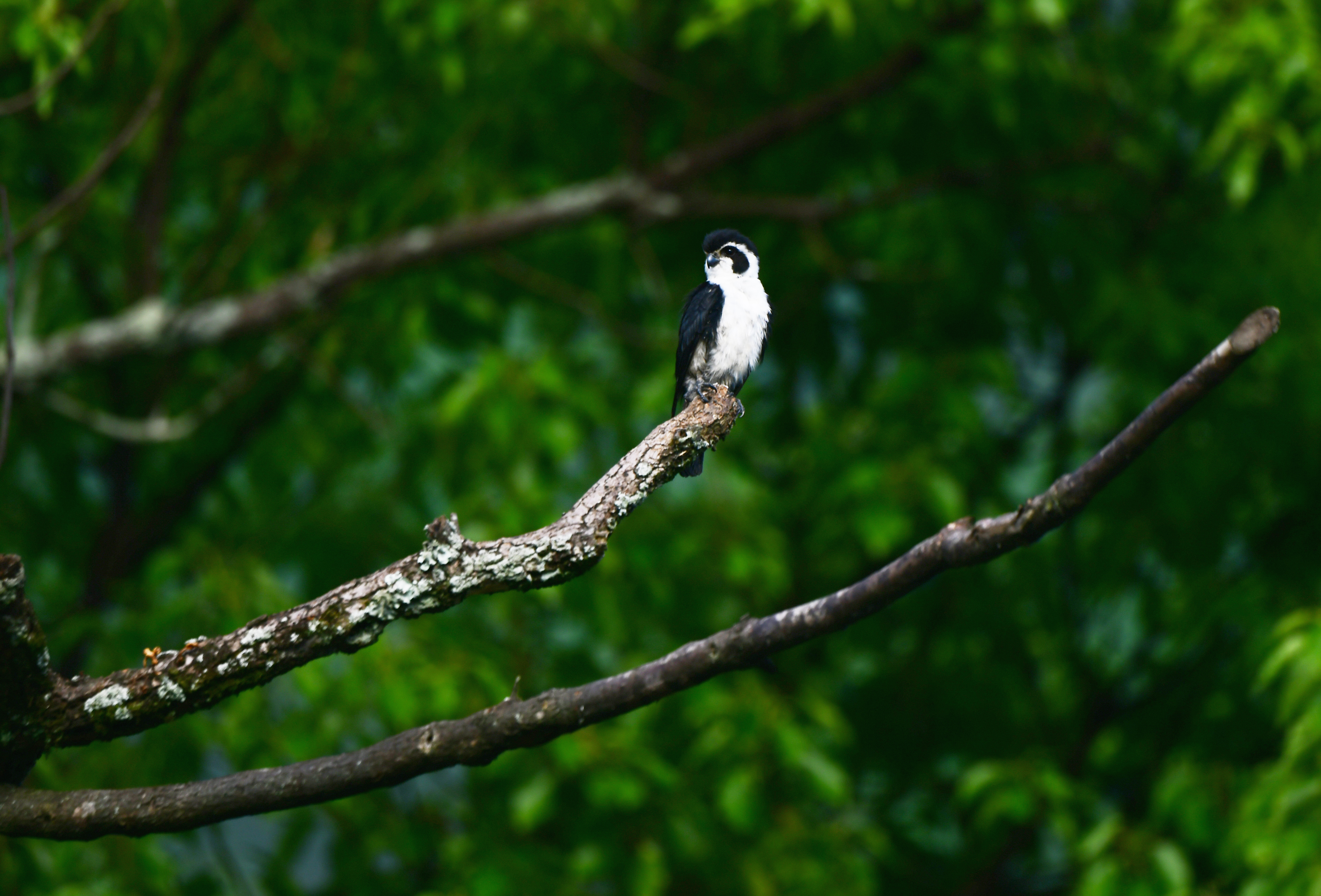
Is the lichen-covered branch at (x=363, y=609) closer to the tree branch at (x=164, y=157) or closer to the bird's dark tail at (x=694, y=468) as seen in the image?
the bird's dark tail at (x=694, y=468)

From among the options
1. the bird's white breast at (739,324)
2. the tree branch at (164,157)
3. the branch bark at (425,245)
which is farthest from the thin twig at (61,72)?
the bird's white breast at (739,324)

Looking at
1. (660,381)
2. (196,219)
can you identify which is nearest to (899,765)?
(660,381)

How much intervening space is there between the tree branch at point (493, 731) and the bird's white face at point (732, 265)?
43.4 inches

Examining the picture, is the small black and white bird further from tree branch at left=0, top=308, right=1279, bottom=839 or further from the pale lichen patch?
the pale lichen patch

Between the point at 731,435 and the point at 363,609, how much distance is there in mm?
5275


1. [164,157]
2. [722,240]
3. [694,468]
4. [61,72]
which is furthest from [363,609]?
[164,157]

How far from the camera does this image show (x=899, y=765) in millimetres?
8352

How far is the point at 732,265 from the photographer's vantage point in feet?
11.5

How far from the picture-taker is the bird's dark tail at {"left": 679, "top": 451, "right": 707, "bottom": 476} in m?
2.55

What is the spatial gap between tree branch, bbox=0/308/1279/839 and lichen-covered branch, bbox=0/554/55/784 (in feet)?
0.24

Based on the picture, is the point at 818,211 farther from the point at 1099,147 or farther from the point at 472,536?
the point at 472,536

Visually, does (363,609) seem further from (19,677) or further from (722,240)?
(722,240)

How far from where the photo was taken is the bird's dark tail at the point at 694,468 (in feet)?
8.38

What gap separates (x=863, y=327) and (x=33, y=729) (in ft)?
22.8
